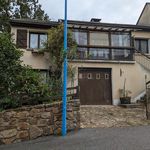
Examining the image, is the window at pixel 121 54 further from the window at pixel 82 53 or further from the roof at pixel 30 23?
the roof at pixel 30 23

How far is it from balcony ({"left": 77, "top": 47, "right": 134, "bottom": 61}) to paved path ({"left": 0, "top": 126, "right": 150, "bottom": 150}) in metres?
8.81

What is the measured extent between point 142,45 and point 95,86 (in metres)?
6.32

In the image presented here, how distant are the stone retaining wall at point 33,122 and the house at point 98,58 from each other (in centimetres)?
744

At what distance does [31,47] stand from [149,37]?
9.68 meters

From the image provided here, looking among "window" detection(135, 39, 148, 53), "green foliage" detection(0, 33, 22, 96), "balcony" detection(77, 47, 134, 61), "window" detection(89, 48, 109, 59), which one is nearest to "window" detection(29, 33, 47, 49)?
"balcony" detection(77, 47, 134, 61)

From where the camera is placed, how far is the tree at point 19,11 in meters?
26.7

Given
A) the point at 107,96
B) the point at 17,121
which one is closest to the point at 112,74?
the point at 107,96

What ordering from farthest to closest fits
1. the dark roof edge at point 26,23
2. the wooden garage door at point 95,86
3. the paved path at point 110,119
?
the dark roof edge at point 26,23 < the wooden garage door at point 95,86 < the paved path at point 110,119

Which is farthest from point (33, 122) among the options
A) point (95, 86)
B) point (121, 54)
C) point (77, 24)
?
point (121, 54)

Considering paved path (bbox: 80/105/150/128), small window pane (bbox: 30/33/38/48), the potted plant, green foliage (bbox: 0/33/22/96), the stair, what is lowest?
paved path (bbox: 80/105/150/128)

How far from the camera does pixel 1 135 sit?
9219mm

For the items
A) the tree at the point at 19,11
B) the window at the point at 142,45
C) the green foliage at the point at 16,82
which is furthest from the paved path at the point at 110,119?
the tree at the point at 19,11

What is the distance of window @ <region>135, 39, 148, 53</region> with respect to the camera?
21.4 meters

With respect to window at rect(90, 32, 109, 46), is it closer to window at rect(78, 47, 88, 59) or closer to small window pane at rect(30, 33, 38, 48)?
window at rect(78, 47, 88, 59)
